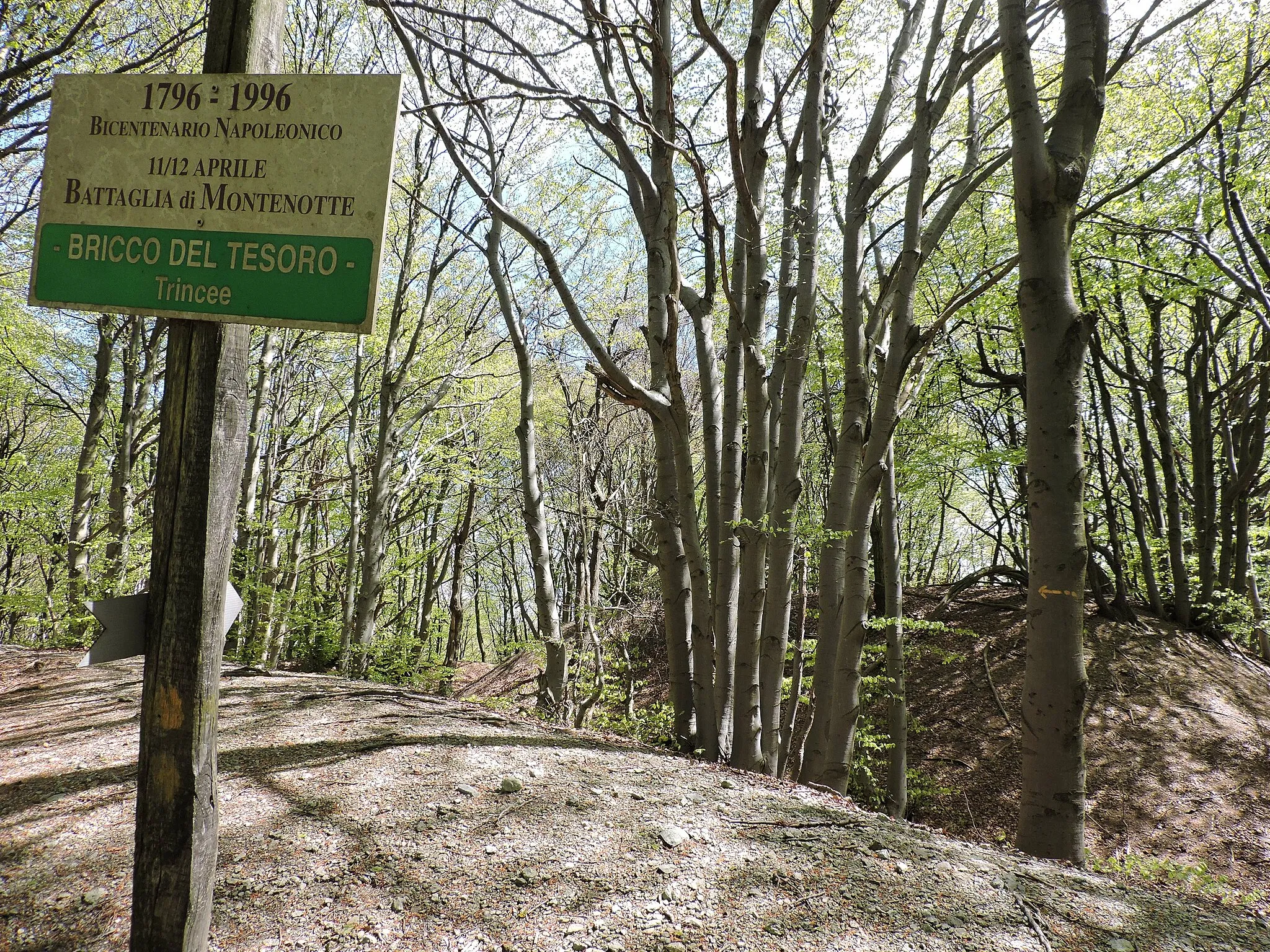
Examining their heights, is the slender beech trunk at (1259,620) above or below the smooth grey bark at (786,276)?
below

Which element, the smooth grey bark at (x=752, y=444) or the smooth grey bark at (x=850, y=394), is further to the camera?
the smooth grey bark at (x=850, y=394)

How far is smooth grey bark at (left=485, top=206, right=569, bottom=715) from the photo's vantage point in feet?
21.6

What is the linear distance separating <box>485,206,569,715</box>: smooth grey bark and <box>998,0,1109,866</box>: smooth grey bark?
426cm

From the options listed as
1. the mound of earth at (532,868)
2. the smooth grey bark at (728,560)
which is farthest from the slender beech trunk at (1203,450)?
the mound of earth at (532,868)

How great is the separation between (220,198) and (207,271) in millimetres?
190

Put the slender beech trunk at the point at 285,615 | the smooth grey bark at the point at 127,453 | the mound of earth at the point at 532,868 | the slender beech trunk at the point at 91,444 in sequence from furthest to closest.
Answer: the slender beech trunk at the point at 285,615, the slender beech trunk at the point at 91,444, the smooth grey bark at the point at 127,453, the mound of earth at the point at 532,868

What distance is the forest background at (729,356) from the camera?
458 centimetres

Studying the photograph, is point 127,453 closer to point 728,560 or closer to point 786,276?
point 728,560

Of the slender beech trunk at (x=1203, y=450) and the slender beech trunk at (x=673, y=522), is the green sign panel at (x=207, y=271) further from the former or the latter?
the slender beech trunk at (x=1203, y=450)

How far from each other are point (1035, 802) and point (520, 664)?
1343cm

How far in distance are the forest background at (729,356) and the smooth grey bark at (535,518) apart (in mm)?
39

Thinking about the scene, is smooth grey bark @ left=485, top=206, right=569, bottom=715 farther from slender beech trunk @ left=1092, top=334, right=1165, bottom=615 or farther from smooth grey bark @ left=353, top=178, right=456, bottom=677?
slender beech trunk @ left=1092, top=334, right=1165, bottom=615

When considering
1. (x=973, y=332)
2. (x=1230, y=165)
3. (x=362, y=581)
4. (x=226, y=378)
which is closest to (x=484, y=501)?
(x=362, y=581)

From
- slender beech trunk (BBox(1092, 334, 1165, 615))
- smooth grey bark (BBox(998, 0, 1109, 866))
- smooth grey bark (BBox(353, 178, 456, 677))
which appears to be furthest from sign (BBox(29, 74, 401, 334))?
slender beech trunk (BBox(1092, 334, 1165, 615))
